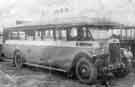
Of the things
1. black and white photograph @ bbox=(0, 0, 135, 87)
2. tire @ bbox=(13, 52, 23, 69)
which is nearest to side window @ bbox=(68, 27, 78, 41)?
black and white photograph @ bbox=(0, 0, 135, 87)

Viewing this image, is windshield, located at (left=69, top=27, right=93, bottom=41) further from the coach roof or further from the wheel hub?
the wheel hub

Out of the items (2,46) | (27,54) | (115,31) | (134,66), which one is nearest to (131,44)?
(134,66)

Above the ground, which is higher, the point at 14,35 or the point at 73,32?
the point at 73,32

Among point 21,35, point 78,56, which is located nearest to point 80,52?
point 78,56

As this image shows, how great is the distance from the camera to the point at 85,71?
6.62 meters

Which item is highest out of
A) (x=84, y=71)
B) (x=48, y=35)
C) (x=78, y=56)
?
(x=48, y=35)

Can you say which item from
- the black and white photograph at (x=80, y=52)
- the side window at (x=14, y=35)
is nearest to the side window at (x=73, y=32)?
the black and white photograph at (x=80, y=52)

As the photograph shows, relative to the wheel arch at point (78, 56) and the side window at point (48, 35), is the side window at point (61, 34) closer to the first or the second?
the side window at point (48, 35)

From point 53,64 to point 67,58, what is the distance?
0.85 metres

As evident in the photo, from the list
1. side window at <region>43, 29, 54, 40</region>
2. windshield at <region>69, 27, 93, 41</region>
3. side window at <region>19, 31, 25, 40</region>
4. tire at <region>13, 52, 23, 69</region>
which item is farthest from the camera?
tire at <region>13, 52, 23, 69</region>

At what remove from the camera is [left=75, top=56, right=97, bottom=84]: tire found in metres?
6.34

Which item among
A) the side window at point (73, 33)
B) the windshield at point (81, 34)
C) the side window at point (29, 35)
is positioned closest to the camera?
the windshield at point (81, 34)

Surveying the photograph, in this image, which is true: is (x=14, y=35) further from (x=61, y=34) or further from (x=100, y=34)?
(x=100, y=34)

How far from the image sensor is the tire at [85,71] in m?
6.34
